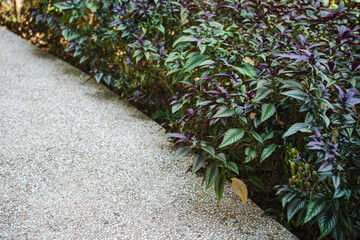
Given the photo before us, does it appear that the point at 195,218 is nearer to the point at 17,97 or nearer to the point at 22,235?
the point at 22,235

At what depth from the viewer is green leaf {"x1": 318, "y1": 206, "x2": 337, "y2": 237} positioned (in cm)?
159

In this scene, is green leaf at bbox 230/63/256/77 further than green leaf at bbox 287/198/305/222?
Yes

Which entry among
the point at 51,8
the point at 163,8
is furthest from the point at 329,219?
the point at 51,8

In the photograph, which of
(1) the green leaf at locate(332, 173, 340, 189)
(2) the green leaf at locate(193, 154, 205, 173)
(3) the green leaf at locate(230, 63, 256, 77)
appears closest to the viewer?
(1) the green leaf at locate(332, 173, 340, 189)

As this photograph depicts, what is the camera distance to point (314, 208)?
1.61 meters

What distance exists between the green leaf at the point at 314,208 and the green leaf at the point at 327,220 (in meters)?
0.05

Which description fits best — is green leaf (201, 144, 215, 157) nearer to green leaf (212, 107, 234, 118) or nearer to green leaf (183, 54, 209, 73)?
green leaf (212, 107, 234, 118)

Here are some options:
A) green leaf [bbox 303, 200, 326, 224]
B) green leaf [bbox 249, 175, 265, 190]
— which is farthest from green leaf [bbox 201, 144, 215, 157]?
green leaf [bbox 303, 200, 326, 224]

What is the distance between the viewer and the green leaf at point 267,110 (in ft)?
5.57

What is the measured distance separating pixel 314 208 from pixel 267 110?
0.53 metres

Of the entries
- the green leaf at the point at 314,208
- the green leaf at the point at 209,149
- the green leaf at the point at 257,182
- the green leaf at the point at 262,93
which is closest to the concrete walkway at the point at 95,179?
the green leaf at the point at 257,182

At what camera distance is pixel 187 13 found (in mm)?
2492

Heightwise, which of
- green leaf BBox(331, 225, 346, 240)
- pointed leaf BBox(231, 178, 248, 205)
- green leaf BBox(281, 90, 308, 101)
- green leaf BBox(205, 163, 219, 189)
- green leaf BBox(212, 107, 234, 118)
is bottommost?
green leaf BBox(331, 225, 346, 240)

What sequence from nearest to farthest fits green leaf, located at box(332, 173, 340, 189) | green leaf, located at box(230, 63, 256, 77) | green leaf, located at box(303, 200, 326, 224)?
green leaf, located at box(332, 173, 340, 189), green leaf, located at box(303, 200, 326, 224), green leaf, located at box(230, 63, 256, 77)
